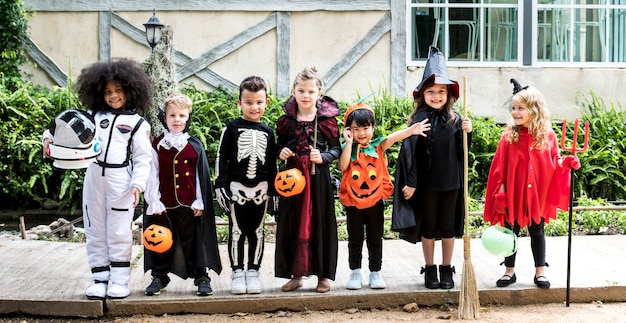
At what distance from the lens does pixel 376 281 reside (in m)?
5.46

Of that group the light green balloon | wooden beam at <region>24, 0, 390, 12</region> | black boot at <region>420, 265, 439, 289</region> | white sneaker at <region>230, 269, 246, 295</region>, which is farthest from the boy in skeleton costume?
wooden beam at <region>24, 0, 390, 12</region>

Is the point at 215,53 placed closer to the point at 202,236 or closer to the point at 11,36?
the point at 11,36

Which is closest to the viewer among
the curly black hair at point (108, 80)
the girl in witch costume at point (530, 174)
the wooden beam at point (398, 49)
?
the curly black hair at point (108, 80)

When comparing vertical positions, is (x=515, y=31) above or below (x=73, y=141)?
above

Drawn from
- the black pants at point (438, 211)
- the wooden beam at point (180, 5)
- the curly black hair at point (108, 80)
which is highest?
the wooden beam at point (180, 5)

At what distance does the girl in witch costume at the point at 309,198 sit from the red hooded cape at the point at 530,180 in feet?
3.99

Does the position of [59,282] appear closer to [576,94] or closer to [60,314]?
[60,314]

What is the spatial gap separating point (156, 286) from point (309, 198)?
4.00 feet

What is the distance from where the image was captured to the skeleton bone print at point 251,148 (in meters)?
5.29

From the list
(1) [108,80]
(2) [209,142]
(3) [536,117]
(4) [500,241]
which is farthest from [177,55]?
(4) [500,241]

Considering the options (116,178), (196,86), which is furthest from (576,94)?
(116,178)

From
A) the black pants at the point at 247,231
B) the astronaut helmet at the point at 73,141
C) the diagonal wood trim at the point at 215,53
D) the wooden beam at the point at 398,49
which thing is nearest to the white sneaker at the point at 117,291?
the black pants at the point at 247,231

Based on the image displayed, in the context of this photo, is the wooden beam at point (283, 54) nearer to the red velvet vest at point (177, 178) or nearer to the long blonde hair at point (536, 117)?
the red velvet vest at point (177, 178)

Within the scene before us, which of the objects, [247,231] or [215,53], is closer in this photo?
[247,231]
